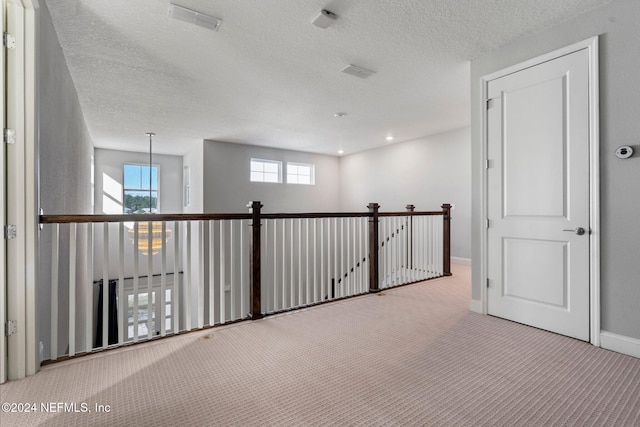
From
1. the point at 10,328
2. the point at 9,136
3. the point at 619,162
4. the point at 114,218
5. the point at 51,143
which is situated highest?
the point at 51,143

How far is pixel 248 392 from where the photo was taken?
177cm

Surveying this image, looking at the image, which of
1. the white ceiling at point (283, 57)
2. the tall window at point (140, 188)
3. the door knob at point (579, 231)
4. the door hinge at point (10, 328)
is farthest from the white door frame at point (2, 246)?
the tall window at point (140, 188)

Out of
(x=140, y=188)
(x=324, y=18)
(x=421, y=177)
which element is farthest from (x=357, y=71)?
(x=140, y=188)

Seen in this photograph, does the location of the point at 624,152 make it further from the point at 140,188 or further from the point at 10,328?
the point at 140,188

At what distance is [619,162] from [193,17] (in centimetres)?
334

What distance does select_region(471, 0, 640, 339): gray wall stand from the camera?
2.17 m

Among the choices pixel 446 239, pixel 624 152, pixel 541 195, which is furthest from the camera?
pixel 446 239

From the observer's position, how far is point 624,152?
219 centimetres

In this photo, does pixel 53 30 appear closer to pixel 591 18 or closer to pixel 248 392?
pixel 248 392

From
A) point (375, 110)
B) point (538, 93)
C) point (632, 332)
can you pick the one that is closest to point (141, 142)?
point (375, 110)

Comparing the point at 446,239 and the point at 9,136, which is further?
the point at 446,239

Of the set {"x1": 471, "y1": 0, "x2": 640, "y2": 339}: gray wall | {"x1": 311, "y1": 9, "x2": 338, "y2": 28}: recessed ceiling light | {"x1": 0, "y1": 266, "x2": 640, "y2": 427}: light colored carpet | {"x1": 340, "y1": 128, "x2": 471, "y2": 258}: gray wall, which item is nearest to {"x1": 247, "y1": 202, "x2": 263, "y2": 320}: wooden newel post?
{"x1": 0, "y1": 266, "x2": 640, "y2": 427}: light colored carpet

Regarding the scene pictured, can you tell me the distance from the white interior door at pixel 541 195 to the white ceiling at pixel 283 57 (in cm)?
51

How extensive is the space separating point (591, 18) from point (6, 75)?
4035 millimetres
